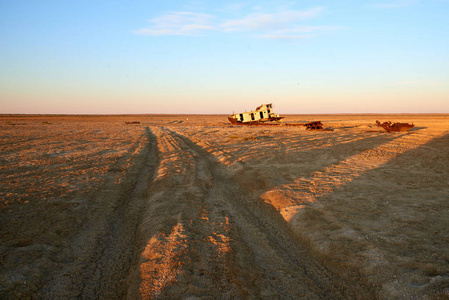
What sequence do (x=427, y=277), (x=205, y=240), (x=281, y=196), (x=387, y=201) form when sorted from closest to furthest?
1. (x=427, y=277)
2. (x=205, y=240)
3. (x=387, y=201)
4. (x=281, y=196)

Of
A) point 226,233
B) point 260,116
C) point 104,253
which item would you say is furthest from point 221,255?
point 260,116

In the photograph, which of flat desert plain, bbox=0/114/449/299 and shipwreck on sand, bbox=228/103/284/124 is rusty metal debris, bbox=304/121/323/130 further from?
flat desert plain, bbox=0/114/449/299

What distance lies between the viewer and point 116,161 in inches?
451

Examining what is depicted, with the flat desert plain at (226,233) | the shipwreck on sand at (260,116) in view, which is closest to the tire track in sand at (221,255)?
the flat desert plain at (226,233)

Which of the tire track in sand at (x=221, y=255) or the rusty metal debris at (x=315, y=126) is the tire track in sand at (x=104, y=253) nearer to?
the tire track in sand at (x=221, y=255)

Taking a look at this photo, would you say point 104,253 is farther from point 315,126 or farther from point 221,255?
point 315,126

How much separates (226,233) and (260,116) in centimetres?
3736

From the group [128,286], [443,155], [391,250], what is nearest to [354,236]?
[391,250]

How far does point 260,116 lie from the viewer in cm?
4116

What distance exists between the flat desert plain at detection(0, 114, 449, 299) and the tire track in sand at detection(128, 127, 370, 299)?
0.02m

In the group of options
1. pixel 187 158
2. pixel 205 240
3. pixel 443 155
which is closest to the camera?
pixel 205 240

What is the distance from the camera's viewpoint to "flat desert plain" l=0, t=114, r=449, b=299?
→ 3408 millimetres

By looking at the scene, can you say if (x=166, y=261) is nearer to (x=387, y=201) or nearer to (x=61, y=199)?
(x=61, y=199)

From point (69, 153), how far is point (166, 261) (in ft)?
38.4
